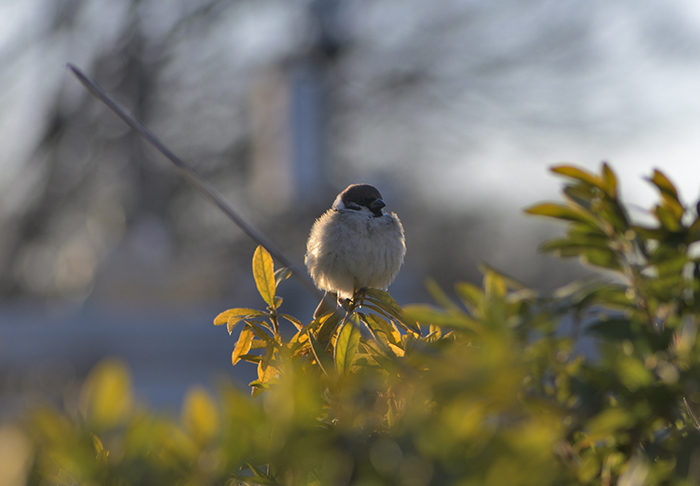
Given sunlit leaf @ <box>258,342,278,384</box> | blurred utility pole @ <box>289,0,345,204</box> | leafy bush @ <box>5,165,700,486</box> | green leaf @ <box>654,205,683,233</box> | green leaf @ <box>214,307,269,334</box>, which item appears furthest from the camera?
blurred utility pole @ <box>289,0,345,204</box>

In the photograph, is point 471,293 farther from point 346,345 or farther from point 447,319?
point 346,345

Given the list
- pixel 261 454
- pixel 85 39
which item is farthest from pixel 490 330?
pixel 85 39

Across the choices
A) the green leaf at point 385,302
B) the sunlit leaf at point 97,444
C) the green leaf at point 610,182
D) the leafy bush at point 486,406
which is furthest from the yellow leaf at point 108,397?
the green leaf at point 385,302

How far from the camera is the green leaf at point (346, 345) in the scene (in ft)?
3.40

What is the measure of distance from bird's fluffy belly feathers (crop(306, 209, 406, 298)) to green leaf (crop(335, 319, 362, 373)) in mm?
2283

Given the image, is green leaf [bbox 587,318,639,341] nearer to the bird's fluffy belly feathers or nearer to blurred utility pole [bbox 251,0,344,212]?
the bird's fluffy belly feathers

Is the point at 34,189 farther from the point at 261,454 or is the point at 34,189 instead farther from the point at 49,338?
the point at 261,454

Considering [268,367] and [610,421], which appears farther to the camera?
[268,367]

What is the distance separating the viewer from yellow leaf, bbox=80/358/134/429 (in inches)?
26.7

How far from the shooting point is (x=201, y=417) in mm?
712

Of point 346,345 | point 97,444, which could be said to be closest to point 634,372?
point 346,345

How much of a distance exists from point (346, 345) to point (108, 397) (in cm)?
44

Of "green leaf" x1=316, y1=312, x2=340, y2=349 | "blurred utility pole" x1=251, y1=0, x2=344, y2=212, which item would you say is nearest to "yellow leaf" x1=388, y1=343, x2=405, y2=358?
"green leaf" x1=316, y1=312, x2=340, y2=349

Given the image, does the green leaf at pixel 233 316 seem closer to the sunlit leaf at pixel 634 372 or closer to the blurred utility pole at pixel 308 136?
the sunlit leaf at pixel 634 372
